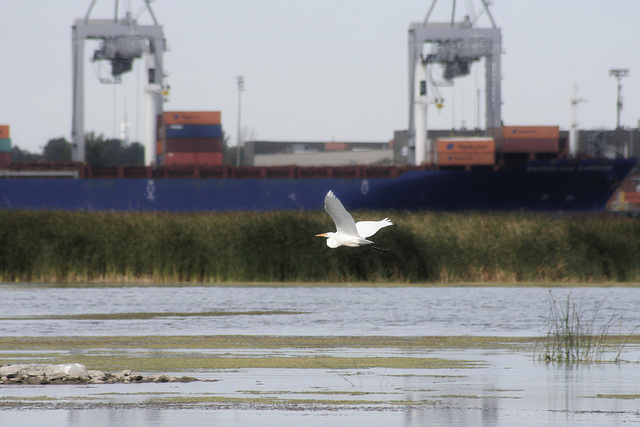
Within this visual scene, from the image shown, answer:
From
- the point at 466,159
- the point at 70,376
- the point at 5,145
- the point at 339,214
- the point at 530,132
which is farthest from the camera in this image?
the point at 5,145

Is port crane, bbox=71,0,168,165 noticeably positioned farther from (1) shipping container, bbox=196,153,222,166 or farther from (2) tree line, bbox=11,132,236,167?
(2) tree line, bbox=11,132,236,167

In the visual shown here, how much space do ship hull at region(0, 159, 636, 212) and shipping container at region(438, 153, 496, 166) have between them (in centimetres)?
144

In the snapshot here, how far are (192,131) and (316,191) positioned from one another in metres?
10.2

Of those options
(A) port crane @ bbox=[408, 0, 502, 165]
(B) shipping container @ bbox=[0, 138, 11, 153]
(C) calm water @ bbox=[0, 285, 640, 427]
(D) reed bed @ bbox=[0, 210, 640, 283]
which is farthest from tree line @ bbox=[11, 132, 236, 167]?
(C) calm water @ bbox=[0, 285, 640, 427]

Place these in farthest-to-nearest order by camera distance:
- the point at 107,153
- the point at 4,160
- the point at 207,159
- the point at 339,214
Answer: the point at 107,153 → the point at 4,160 → the point at 207,159 → the point at 339,214

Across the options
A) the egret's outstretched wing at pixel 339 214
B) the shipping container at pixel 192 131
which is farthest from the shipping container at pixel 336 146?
the egret's outstretched wing at pixel 339 214

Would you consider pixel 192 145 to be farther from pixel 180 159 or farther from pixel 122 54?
pixel 122 54

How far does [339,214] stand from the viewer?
48.3ft

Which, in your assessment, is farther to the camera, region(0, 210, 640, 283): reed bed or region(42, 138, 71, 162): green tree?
region(42, 138, 71, 162): green tree

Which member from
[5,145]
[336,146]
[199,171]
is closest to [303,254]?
[199,171]

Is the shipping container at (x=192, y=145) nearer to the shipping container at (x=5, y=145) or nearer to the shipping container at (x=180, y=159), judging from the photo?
the shipping container at (x=180, y=159)

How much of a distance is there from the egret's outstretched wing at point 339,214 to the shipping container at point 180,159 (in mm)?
64267

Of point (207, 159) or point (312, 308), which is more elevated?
point (207, 159)

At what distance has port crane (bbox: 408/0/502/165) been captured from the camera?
250 feet
